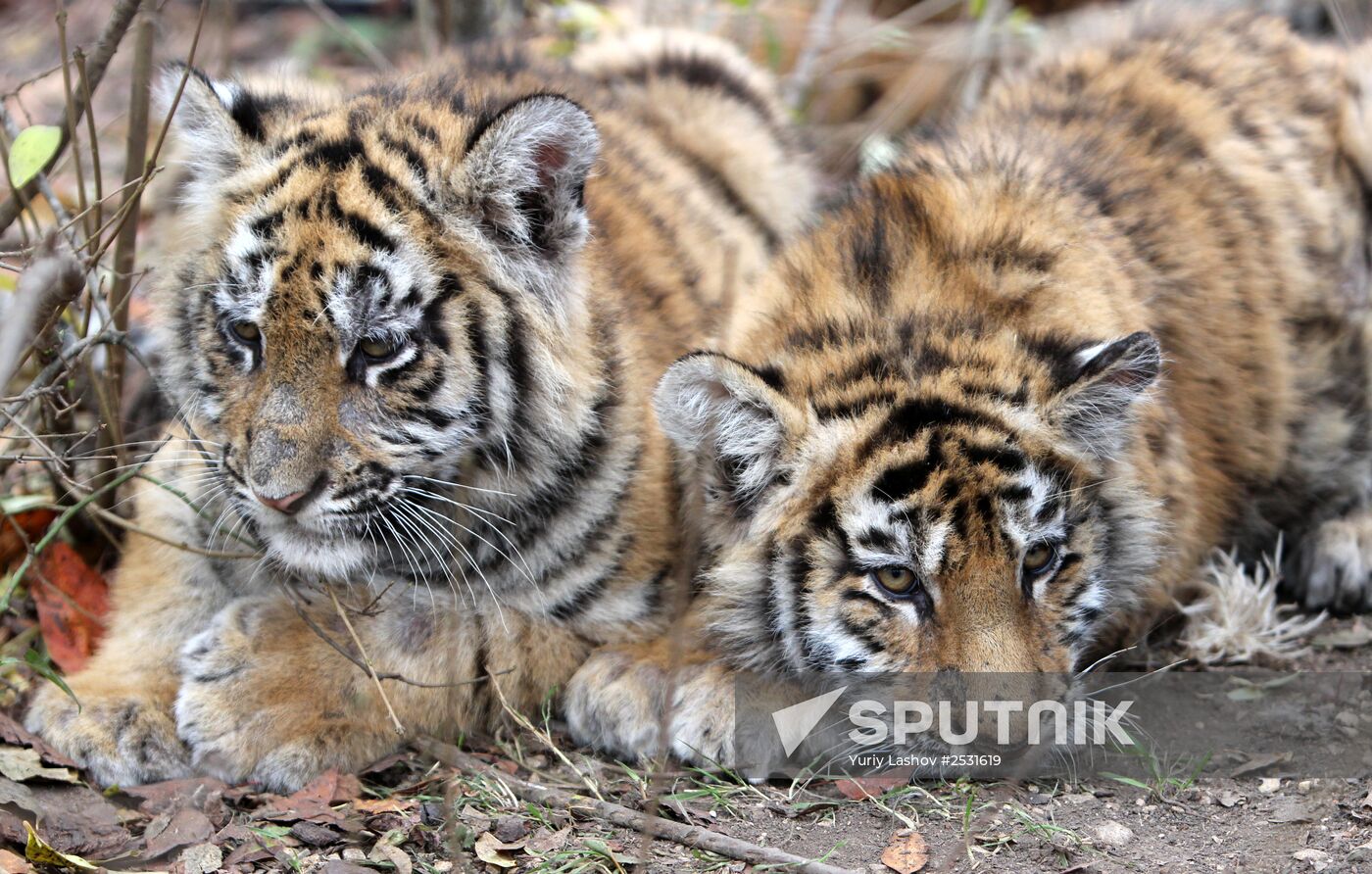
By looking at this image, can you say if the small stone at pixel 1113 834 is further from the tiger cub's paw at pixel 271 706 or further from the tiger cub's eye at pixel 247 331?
the tiger cub's eye at pixel 247 331

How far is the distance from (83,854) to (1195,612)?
321cm

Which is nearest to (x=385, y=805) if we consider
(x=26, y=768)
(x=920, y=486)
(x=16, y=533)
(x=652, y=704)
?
(x=652, y=704)

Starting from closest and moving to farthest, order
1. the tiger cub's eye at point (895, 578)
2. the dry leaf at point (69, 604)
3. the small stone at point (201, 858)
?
the small stone at point (201, 858) < the tiger cub's eye at point (895, 578) < the dry leaf at point (69, 604)

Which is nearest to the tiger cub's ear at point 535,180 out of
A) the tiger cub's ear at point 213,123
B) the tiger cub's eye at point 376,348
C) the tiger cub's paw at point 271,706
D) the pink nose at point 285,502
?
the tiger cub's eye at point 376,348

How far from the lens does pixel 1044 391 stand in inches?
133

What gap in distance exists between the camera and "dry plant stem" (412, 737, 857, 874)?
10.2ft

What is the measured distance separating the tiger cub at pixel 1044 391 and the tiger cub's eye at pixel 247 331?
3.41ft

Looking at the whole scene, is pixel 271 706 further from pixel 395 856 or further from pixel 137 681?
pixel 395 856

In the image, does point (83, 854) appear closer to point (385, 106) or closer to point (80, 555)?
point (80, 555)

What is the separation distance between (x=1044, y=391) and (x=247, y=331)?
6.54ft

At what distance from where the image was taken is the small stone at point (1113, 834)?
10.7 feet

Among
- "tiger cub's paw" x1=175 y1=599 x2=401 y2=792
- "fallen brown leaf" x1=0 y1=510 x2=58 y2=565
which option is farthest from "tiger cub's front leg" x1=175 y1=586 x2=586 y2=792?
"fallen brown leaf" x1=0 y1=510 x2=58 y2=565

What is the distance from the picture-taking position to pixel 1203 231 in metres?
4.27

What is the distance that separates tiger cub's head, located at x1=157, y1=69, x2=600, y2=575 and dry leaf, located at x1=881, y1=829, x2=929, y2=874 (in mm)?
1413
